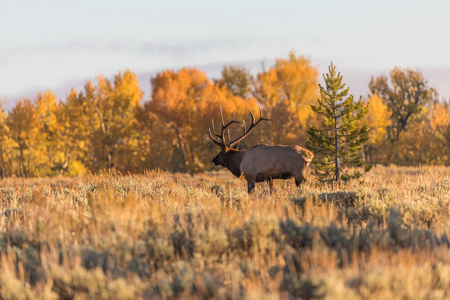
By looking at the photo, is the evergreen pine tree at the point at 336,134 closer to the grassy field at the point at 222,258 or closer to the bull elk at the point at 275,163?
the bull elk at the point at 275,163

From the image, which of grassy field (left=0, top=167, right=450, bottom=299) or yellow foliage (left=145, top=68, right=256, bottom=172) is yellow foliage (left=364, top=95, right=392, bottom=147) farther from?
grassy field (left=0, top=167, right=450, bottom=299)

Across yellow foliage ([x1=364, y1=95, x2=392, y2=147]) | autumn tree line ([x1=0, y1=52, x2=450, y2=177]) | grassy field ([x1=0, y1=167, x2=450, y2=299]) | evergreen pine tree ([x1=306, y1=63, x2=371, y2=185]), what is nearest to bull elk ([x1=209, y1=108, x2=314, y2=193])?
evergreen pine tree ([x1=306, y1=63, x2=371, y2=185])

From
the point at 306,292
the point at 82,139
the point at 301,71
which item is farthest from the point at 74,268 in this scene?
the point at 301,71

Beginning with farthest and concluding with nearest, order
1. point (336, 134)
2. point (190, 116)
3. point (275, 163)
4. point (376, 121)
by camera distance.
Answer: point (376, 121)
point (190, 116)
point (336, 134)
point (275, 163)

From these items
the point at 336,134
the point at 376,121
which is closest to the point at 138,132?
the point at 376,121

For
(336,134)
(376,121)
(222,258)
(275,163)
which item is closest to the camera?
(222,258)

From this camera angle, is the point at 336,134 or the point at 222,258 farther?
the point at 336,134

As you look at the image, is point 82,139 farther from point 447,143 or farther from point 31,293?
point 31,293

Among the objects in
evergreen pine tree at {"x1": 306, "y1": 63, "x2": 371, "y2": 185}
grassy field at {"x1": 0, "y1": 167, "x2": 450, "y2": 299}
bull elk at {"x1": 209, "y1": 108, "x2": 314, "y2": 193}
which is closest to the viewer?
grassy field at {"x1": 0, "y1": 167, "x2": 450, "y2": 299}

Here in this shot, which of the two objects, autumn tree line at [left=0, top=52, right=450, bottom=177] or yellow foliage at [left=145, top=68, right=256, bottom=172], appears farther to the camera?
yellow foliage at [left=145, top=68, right=256, bottom=172]

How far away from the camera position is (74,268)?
134 inches

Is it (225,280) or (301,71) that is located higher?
(301,71)

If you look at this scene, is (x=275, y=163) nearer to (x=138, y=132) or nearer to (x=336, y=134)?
(x=336, y=134)

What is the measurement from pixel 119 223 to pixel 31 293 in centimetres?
131
